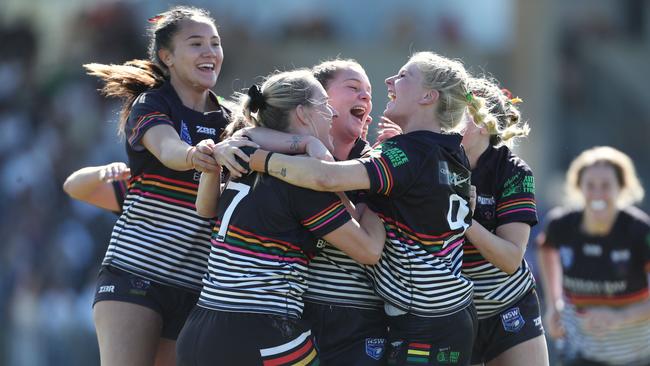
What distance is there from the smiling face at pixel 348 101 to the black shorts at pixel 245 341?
97 centimetres

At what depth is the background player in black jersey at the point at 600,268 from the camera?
275 inches

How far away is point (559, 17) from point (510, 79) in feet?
7.23

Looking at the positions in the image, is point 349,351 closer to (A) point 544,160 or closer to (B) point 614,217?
(B) point 614,217

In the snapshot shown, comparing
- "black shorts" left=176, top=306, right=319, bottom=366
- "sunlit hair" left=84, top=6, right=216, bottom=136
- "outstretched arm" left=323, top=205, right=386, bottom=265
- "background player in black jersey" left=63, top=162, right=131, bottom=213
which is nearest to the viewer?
"black shorts" left=176, top=306, right=319, bottom=366

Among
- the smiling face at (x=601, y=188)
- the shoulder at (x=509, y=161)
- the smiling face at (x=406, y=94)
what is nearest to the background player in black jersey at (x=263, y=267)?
the smiling face at (x=406, y=94)

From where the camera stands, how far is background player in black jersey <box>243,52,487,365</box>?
4070mm

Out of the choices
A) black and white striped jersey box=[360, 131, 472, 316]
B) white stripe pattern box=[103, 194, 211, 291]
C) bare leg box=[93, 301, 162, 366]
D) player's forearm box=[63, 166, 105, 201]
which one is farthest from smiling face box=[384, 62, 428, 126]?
player's forearm box=[63, 166, 105, 201]

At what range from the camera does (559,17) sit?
16.6 metres

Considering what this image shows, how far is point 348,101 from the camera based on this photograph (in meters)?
4.59

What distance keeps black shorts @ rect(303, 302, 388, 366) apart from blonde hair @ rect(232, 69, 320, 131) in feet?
2.44

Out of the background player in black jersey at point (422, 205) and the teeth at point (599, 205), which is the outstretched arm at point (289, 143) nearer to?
the background player in black jersey at point (422, 205)

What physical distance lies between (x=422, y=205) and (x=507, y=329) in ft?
3.20

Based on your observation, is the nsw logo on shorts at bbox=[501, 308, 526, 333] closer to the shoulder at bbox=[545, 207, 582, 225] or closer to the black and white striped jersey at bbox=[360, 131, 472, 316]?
the black and white striped jersey at bbox=[360, 131, 472, 316]

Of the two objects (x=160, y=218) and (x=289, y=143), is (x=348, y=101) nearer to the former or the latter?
(x=289, y=143)
